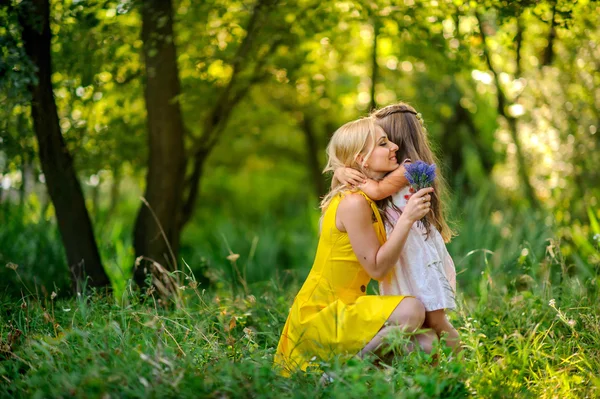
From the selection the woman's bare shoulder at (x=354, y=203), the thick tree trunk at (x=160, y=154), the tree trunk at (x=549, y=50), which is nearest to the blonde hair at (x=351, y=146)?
the woman's bare shoulder at (x=354, y=203)

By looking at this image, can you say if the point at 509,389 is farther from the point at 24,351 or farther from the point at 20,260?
the point at 20,260

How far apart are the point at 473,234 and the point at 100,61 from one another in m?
3.49

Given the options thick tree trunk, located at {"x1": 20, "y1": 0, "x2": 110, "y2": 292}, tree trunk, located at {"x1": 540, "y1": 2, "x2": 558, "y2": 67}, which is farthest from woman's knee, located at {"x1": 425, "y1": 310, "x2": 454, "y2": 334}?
tree trunk, located at {"x1": 540, "y1": 2, "x2": 558, "y2": 67}

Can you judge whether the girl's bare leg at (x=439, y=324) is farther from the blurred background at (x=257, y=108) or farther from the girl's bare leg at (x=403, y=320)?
the blurred background at (x=257, y=108)

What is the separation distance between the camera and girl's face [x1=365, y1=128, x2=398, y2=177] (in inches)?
122

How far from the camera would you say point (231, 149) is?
880 centimetres

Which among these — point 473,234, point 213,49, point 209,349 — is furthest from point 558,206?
point 209,349

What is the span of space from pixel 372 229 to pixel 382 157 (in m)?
0.36

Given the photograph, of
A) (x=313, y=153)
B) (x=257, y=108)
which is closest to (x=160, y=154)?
(x=257, y=108)

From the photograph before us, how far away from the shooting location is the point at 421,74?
776 centimetres

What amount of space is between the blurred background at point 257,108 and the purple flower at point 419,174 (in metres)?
0.80

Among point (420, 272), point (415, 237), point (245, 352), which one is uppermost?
point (415, 237)

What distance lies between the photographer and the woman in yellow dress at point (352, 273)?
2.90m

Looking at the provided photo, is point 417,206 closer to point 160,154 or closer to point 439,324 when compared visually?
point 439,324
